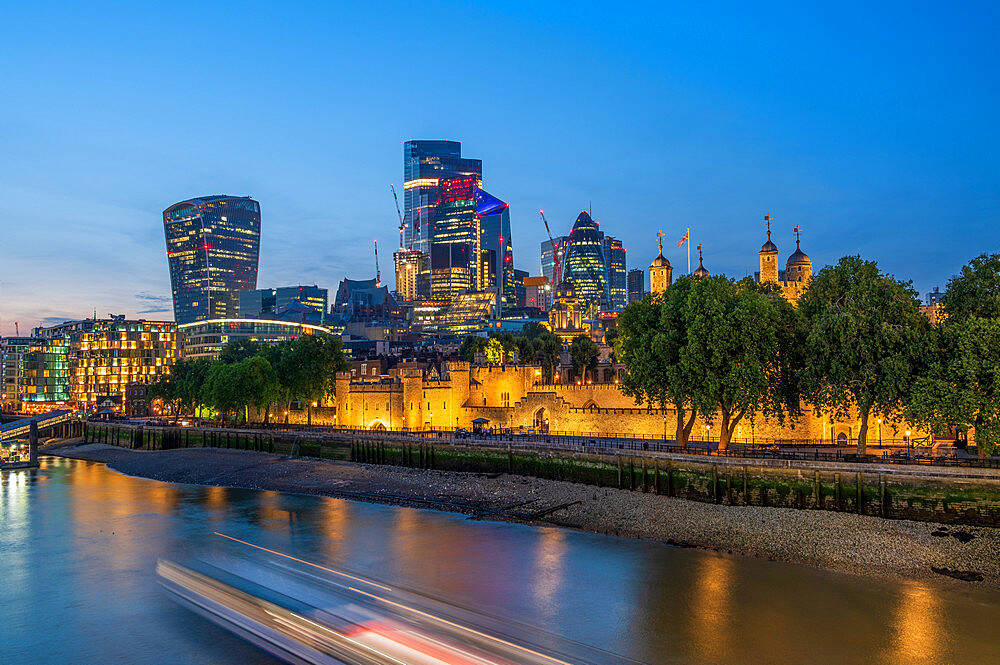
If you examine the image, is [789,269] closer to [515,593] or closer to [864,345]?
[864,345]

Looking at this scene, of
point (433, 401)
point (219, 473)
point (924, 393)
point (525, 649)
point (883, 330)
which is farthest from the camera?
point (433, 401)

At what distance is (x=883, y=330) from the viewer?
146ft

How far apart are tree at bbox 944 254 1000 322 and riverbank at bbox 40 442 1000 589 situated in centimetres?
1488

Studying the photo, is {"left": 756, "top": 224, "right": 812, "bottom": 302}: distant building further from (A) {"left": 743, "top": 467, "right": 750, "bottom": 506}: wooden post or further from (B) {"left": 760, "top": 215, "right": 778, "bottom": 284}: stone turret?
(A) {"left": 743, "top": 467, "right": 750, "bottom": 506}: wooden post

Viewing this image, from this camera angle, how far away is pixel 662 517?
44.2 meters

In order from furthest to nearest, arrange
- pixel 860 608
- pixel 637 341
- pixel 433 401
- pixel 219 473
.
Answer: pixel 433 401, pixel 219 473, pixel 637 341, pixel 860 608

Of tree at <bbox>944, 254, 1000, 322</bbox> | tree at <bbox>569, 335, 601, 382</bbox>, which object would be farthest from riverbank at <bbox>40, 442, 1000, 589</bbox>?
tree at <bbox>569, 335, 601, 382</bbox>

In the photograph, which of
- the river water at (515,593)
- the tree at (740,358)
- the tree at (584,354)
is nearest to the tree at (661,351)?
the tree at (740,358)

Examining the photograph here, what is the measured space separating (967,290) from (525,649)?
40.0 metres

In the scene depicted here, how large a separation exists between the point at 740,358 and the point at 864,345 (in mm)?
8850

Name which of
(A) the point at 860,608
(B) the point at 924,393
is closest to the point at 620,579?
(A) the point at 860,608

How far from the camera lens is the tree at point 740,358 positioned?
50.8 m

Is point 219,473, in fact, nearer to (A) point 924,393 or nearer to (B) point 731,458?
(B) point 731,458

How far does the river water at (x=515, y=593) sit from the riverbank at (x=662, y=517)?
187cm
